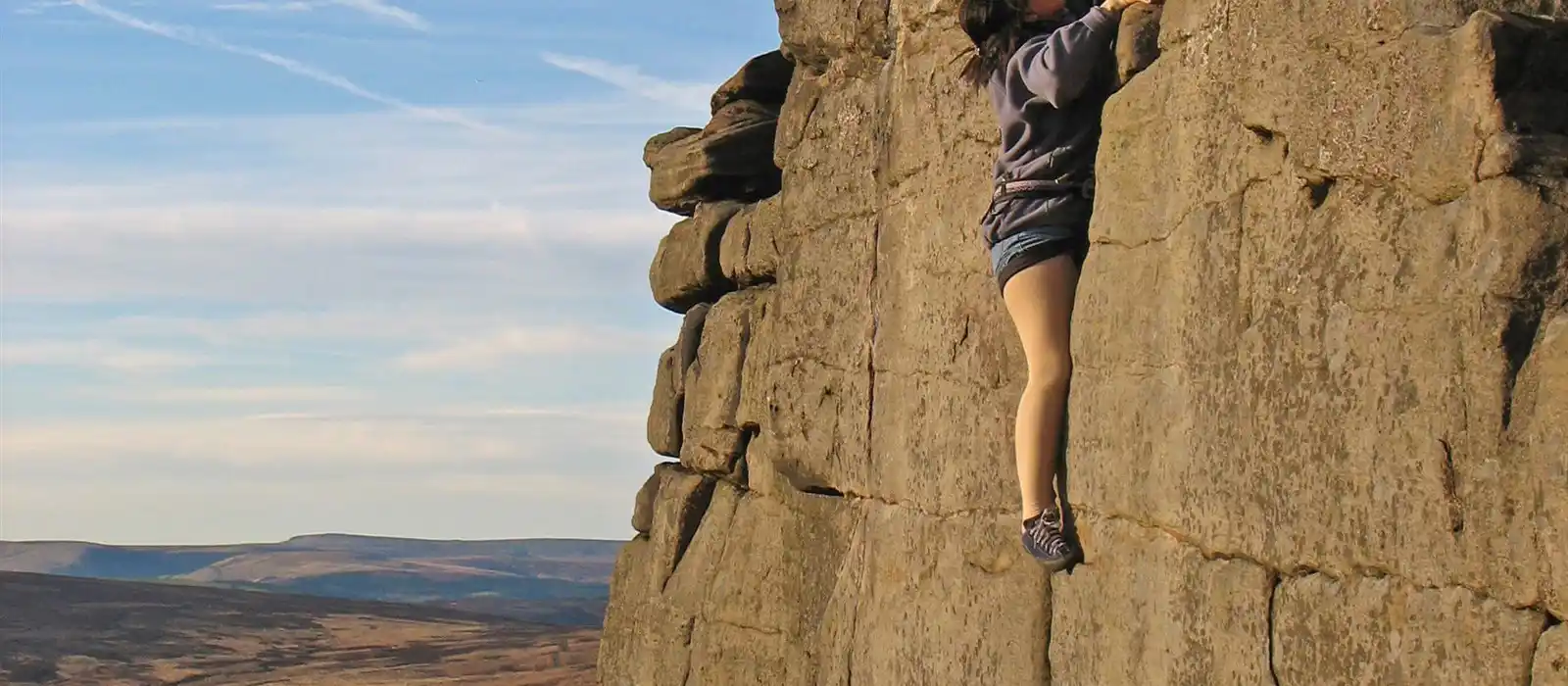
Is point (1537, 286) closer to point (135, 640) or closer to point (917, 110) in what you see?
point (917, 110)

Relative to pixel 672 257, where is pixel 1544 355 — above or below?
below

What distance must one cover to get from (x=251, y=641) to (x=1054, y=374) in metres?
33.7

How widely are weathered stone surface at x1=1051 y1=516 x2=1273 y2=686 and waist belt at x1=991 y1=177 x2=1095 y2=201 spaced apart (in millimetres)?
1048

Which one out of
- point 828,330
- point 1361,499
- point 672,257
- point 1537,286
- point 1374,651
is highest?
point 672,257

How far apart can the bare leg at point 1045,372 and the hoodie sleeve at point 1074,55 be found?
0.53 m

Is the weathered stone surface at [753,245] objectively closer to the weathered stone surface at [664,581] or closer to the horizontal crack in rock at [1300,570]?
the weathered stone surface at [664,581]

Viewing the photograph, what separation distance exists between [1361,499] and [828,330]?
463 cm

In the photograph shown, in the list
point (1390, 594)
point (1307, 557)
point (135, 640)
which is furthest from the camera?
point (135, 640)

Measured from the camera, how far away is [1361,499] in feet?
16.0

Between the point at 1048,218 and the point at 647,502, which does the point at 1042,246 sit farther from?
the point at 647,502

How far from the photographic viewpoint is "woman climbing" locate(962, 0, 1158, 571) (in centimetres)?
629

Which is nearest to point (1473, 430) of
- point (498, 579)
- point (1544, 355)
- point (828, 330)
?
point (1544, 355)

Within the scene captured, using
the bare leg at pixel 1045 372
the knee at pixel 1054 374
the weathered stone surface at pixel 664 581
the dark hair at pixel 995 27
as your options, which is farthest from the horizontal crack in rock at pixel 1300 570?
the weathered stone surface at pixel 664 581

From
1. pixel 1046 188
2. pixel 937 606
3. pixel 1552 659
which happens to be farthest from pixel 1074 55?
pixel 1552 659
